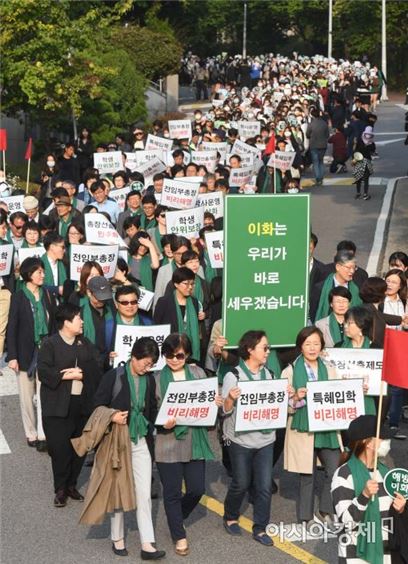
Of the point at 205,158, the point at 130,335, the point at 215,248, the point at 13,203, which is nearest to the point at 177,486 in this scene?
the point at 130,335

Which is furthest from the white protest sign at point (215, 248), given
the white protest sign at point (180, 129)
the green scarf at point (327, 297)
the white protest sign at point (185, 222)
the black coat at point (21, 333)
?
the white protest sign at point (180, 129)

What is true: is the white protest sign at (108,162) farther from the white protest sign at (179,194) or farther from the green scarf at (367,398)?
the green scarf at (367,398)

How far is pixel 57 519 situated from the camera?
10125mm

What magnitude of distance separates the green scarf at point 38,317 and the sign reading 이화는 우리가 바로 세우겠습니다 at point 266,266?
7.49 ft

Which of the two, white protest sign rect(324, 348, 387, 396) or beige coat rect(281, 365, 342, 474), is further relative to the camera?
white protest sign rect(324, 348, 387, 396)

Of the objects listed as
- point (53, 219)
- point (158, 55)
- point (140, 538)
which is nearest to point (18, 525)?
point (140, 538)

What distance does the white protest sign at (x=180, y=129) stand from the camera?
26172 millimetres

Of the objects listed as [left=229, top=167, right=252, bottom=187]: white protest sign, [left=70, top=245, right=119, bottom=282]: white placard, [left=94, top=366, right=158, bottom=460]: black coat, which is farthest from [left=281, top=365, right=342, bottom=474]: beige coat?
[left=229, top=167, right=252, bottom=187]: white protest sign

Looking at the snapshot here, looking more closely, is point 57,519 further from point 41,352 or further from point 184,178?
point 184,178

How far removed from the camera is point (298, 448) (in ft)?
32.6

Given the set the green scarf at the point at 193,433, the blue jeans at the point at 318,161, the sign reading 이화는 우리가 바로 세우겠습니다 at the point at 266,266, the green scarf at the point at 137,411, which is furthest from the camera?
the blue jeans at the point at 318,161

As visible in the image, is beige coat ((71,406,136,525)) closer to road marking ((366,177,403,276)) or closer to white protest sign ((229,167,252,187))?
road marking ((366,177,403,276))

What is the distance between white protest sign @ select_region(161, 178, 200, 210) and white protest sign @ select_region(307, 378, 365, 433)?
826 cm

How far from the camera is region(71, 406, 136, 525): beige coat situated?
359 inches
